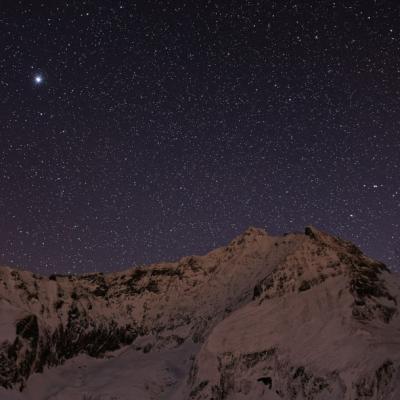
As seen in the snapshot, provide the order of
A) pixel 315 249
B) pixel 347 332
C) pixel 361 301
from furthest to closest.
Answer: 1. pixel 315 249
2. pixel 361 301
3. pixel 347 332

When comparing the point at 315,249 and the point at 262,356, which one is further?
the point at 315,249

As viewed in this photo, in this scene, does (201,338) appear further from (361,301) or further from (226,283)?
(361,301)

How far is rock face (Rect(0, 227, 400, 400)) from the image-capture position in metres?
95.2

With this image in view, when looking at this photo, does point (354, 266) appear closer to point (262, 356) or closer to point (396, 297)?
point (396, 297)

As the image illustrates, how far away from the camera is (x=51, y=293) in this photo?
151125mm

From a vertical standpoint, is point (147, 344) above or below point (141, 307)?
below

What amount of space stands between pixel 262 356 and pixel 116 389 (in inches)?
1244

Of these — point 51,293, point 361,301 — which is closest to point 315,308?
point 361,301

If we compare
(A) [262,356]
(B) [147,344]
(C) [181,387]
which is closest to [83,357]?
(B) [147,344]

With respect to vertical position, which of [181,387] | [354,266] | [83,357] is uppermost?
[354,266]

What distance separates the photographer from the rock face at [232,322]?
313 feet

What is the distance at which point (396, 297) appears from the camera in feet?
387

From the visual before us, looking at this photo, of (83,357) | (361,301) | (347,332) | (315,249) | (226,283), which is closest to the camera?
(347,332)

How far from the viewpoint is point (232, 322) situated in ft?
399
